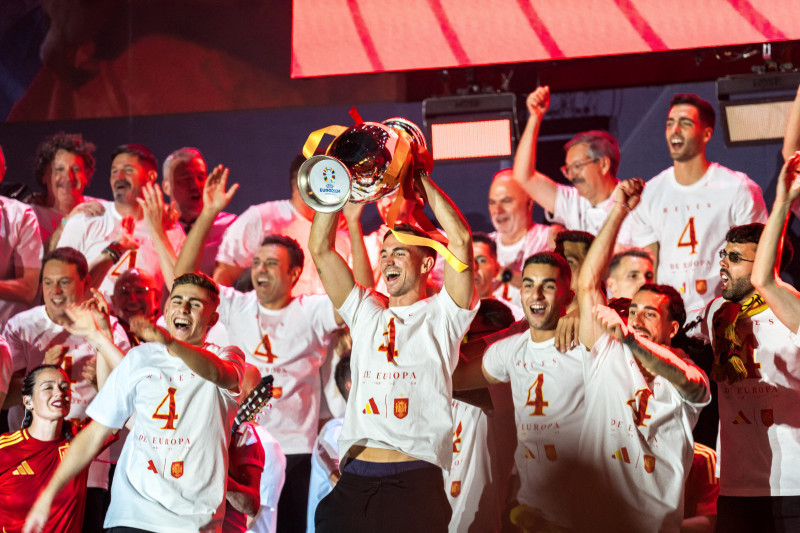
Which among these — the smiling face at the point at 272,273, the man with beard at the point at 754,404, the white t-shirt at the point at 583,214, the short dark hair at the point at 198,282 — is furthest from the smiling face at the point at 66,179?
the man with beard at the point at 754,404

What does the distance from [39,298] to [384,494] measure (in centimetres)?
378

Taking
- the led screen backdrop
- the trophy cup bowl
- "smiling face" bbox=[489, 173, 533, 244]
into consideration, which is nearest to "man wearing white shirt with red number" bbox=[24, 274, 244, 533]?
the trophy cup bowl

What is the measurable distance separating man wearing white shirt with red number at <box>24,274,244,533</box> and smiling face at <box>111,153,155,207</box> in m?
2.14

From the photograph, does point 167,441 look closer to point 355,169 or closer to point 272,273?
point 355,169

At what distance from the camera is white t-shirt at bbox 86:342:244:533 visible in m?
3.99

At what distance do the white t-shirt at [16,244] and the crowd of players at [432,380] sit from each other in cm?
6

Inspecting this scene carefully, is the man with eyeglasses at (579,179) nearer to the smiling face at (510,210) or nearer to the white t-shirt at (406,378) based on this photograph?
the smiling face at (510,210)

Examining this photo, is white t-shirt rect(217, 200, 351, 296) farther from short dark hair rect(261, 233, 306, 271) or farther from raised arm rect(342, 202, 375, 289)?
raised arm rect(342, 202, 375, 289)

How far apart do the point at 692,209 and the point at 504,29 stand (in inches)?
73.4

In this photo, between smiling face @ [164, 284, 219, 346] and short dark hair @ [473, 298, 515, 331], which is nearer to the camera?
smiling face @ [164, 284, 219, 346]

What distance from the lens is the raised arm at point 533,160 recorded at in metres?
6.29

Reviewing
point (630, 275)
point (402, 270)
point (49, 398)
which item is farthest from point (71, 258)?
point (630, 275)

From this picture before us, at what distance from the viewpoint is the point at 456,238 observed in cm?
374

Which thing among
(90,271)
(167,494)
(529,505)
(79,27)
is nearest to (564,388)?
(529,505)
